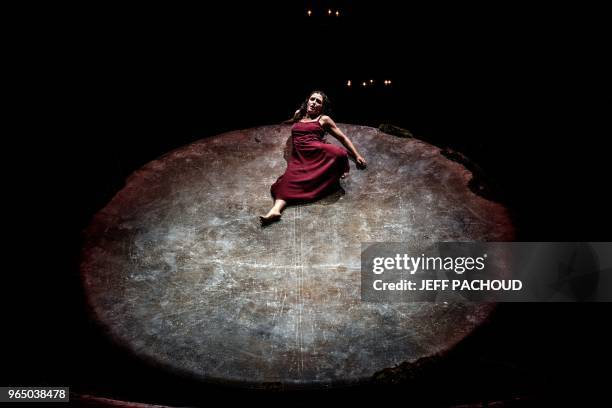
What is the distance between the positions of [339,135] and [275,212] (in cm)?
114

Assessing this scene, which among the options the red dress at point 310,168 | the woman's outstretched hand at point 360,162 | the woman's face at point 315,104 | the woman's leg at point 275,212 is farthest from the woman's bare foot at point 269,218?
the woman's face at point 315,104

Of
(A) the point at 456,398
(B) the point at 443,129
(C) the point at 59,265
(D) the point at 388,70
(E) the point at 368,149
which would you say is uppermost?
(D) the point at 388,70

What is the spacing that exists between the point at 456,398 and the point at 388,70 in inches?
155

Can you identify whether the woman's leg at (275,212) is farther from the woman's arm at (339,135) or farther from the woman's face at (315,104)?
the woman's face at (315,104)

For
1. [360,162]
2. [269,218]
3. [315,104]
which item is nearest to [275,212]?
[269,218]

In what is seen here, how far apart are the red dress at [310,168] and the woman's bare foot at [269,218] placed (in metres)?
0.21

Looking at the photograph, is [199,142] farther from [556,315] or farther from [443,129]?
[556,315]

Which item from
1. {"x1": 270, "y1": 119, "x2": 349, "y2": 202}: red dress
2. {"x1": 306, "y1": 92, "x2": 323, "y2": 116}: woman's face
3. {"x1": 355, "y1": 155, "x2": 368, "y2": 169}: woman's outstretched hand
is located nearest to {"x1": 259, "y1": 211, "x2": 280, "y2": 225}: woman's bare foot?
{"x1": 270, "y1": 119, "x2": 349, "y2": 202}: red dress

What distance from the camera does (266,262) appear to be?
3.83 m

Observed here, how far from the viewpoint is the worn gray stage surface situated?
3137mm

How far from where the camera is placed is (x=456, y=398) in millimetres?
3008

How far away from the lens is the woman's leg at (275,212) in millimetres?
4215

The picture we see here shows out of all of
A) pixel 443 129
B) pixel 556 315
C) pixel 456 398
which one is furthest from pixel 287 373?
pixel 443 129

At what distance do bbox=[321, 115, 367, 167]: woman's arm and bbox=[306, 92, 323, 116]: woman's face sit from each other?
0.30 ft
